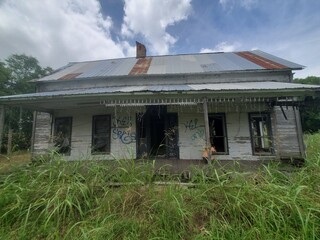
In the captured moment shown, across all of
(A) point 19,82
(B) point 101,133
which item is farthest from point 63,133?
(A) point 19,82

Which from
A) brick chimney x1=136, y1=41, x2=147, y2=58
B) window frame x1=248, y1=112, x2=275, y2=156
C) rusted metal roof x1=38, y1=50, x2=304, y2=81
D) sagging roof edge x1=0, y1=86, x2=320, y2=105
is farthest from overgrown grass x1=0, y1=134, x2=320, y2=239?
brick chimney x1=136, y1=41, x2=147, y2=58

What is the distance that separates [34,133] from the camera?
368 inches

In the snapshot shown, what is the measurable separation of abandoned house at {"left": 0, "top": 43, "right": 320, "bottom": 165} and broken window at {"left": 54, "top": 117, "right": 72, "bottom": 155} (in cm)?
5

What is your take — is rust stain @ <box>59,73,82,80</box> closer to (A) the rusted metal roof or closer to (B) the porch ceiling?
(A) the rusted metal roof

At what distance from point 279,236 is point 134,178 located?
7.29 ft

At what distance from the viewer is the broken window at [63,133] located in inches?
351

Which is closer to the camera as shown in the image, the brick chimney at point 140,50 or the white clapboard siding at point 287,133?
the white clapboard siding at point 287,133

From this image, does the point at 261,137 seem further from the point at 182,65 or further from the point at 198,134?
the point at 182,65

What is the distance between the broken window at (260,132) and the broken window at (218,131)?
1.20 metres

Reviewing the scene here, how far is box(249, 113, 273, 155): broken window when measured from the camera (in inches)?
323

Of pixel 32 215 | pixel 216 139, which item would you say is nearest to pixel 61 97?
pixel 32 215

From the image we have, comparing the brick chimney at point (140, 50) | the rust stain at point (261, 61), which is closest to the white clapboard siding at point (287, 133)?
the rust stain at point (261, 61)

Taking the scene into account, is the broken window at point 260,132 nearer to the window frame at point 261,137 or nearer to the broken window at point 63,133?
the window frame at point 261,137

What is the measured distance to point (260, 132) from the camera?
334 inches
